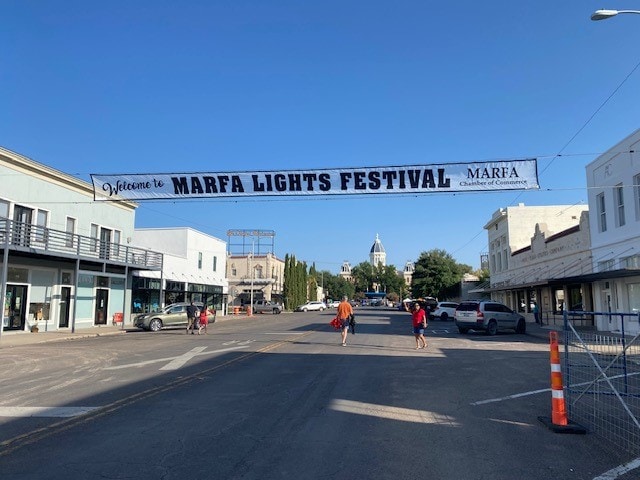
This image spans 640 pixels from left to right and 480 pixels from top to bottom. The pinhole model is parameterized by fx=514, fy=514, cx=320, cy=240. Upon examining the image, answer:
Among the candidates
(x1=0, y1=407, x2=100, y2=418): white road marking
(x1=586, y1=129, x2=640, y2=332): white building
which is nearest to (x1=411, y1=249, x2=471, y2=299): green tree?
(x1=586, y1=129, x2=640, y2=332): white building

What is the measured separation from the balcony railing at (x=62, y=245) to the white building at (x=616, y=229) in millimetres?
25601

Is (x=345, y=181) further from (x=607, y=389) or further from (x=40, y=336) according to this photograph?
(x=40, y=336)

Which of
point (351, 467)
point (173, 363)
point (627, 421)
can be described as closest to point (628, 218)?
point (627, 421)

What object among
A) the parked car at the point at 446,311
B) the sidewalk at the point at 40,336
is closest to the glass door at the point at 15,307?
the sidewalk at the point at 40,336

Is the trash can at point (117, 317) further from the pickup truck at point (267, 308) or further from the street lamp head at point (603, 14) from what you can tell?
the pickup truck at point (267, 308)

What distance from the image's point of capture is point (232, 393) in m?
9.52

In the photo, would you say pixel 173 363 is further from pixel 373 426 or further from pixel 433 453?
pixel 433 453

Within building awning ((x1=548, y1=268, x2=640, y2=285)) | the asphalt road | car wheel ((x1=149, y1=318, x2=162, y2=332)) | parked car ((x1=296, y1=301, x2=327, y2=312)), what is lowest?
the asphalt road

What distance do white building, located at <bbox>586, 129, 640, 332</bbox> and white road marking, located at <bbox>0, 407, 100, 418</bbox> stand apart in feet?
70.7

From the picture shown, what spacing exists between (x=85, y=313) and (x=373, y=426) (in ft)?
93.0

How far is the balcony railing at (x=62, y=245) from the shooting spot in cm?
2397

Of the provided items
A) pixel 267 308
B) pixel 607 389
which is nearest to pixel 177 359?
pixel 607 389

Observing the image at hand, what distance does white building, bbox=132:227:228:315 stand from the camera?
39469mm

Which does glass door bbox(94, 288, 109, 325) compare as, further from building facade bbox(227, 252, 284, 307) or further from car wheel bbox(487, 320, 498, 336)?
building facade bbox(227, 252, 284, 307)
